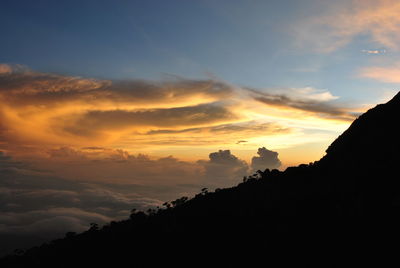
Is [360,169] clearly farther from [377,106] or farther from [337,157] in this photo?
[377,106]

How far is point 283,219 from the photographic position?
704 inches

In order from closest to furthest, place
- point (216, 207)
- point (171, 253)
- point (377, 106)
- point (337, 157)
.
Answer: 1. point (171, 253)
2. point (216, 207)
3. point (337, 157)
4. point (377, 106)

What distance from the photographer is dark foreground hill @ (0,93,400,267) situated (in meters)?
14.8

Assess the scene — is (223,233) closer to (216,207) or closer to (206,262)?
(206,262)

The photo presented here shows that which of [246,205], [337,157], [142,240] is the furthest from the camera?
[337,157]

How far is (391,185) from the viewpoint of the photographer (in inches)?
707

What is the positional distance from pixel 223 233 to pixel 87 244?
498 inches

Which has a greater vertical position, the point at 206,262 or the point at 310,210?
the point at 310,210

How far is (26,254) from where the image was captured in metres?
30.5

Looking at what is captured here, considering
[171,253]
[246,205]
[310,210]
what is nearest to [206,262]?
[171,253]

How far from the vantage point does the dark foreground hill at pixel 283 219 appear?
14.8 metres

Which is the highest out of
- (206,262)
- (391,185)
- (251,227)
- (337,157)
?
(337,157)

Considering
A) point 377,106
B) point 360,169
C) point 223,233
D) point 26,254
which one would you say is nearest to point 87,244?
point 26,254

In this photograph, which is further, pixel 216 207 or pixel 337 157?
pixel 337 157
